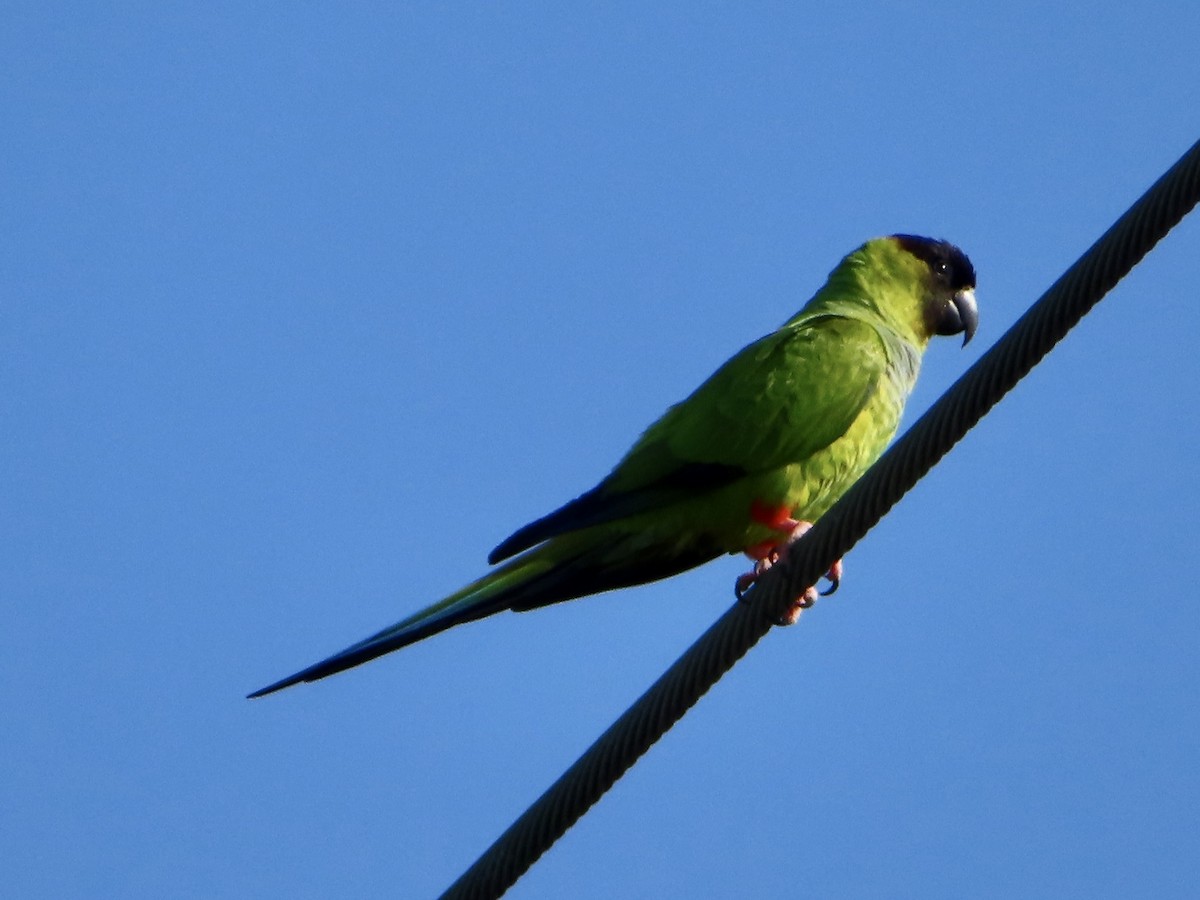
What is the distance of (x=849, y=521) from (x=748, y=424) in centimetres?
186

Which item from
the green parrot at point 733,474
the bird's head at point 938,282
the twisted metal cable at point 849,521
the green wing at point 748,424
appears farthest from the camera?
the bird's head at point 938,282

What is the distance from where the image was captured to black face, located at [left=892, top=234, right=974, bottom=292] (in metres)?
6.84

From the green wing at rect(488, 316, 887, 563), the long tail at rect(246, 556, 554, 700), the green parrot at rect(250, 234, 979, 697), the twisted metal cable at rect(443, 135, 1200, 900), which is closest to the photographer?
the twisted metal cable at rect(443, 135, 1200, 900)

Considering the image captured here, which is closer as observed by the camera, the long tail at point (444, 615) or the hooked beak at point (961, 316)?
the long tail at point (444, 615)

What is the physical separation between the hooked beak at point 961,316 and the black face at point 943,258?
48 millimetres

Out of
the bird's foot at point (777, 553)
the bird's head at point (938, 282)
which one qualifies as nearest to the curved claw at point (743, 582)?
the bird's foot at point (777, 553)

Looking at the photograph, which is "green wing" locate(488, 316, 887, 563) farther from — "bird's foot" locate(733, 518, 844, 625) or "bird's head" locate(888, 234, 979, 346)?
"bird's head" locate(888, 234, 979, 346)

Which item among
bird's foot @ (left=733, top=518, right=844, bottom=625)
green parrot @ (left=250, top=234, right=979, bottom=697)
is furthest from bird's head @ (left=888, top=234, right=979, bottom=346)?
bird's foot @ (left=733, top=518, right=844, bottom=625)

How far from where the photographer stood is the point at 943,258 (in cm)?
689

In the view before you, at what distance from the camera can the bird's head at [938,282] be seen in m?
6.74

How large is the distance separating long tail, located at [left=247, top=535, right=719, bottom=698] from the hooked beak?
208cm

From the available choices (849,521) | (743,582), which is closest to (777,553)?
(743,582)

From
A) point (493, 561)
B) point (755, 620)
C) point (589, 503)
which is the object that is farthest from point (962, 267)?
point (755, 620)

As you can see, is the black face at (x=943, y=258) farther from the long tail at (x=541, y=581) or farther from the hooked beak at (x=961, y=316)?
the long tail at (x=541, y=581)
